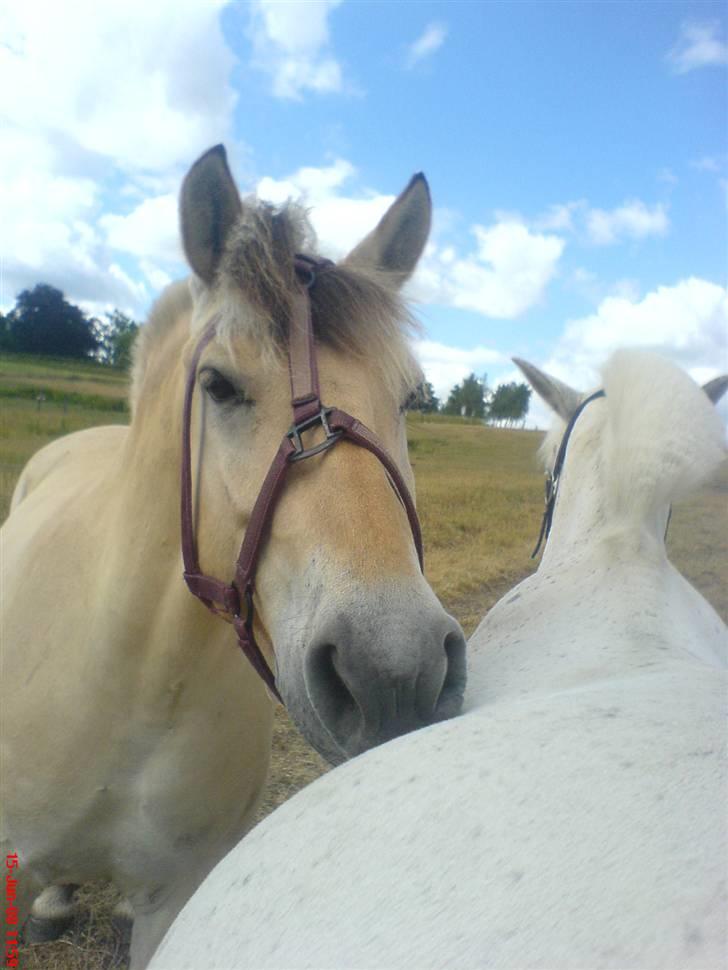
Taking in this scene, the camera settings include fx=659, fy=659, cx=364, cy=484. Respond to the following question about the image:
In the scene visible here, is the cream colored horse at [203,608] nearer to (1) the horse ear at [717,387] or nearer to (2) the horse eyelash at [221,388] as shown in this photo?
(2) the horse eyelash at [221,388]

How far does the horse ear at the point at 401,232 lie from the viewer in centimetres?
232

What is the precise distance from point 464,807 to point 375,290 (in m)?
1.46

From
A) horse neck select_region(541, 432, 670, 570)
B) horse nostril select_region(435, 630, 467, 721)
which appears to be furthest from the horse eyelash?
horse neck select_region(541, 432, 670, 570)

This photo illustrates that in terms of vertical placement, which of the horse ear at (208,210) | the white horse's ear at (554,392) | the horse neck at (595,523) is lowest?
the horse neck at (595,523)

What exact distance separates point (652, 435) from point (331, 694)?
4.83ft

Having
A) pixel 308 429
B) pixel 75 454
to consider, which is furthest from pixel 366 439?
pixel 75 454

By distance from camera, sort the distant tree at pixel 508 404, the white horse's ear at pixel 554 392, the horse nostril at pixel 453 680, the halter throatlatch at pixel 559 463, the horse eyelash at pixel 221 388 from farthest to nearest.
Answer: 1. the distant tree at pixel 508 404
2. the white horse's ear at pixel 554 392
3. the halter throatlatch at pixel 559 463
4. the horse eyelash at pixel 221 388
5. the horse nostril at pixel 453 680

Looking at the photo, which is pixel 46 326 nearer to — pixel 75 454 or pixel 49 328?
pixel 49 328

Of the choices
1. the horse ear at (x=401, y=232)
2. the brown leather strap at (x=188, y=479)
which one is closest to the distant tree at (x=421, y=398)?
the horse ear at (x=401, y=232)

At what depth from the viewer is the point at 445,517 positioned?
14203mm

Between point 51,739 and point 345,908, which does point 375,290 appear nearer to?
point 345,908

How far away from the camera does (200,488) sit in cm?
195

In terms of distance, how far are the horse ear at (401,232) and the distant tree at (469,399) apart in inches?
2177

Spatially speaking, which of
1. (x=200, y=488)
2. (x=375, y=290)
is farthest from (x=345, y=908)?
(x=375, y=290)
